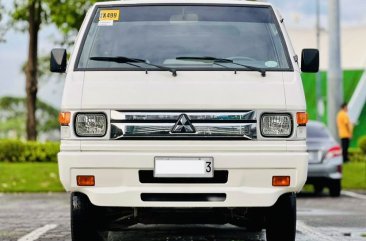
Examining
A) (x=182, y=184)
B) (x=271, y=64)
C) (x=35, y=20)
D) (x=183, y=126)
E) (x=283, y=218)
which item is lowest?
(x=283, y=218)

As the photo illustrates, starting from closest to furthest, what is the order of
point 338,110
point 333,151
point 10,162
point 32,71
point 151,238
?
point 151,238, point 333,151, point 10,162, point 338,110, point 32,71

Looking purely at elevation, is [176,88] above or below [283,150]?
above

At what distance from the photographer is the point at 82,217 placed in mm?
8109

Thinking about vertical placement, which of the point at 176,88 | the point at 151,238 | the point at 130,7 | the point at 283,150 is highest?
the point at 130,7

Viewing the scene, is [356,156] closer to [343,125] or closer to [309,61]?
[343,125]

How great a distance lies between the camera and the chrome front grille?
777 cm

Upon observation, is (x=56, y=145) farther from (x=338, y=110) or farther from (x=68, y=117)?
(x=68, y=117)

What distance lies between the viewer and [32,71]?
31.2 metres

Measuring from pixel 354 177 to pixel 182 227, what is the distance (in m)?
12.2

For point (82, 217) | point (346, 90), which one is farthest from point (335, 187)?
point (346, 90)

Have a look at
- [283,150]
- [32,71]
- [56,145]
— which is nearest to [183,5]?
[283,150]

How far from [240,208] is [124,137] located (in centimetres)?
116

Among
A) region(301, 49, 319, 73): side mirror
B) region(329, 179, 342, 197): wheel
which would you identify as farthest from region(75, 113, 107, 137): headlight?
region(329, 179, 342, 197): wheel

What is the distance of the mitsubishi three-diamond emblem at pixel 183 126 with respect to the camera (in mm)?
7773
